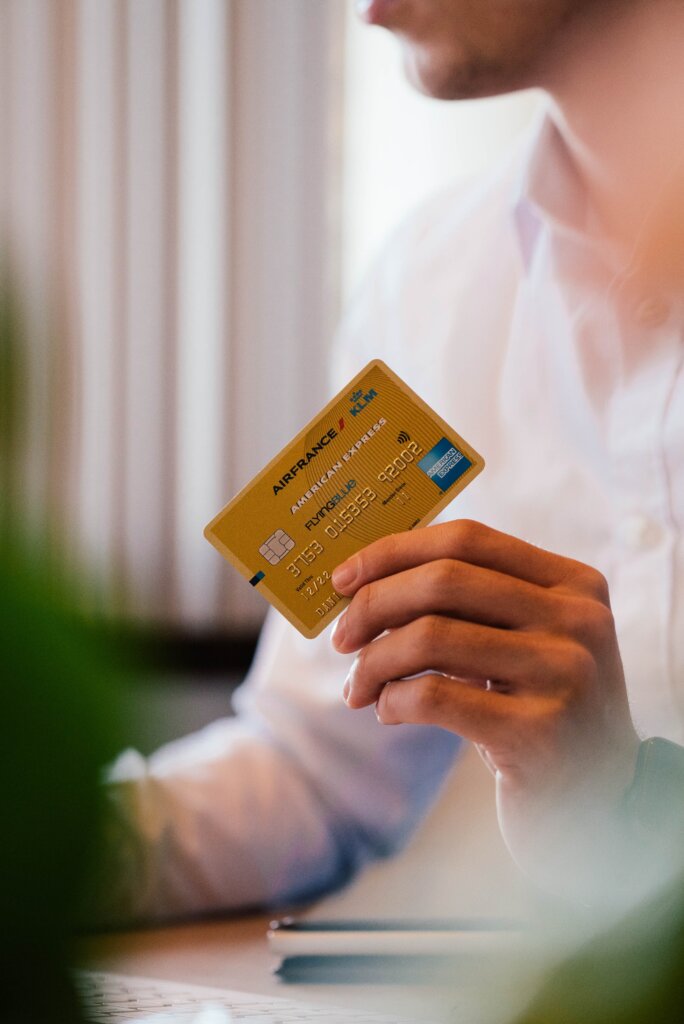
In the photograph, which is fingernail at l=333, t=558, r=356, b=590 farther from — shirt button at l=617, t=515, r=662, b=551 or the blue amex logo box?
shirt button at l=617, t=515, r=662, b=551

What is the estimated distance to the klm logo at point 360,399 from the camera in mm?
442

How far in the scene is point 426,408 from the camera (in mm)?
446

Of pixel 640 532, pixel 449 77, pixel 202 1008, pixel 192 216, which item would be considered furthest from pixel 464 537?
pixel 192 216

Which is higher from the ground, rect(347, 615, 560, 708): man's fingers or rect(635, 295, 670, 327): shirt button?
rect(635, 295, 670, 327): shirt button

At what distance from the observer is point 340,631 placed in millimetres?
Answer: 436

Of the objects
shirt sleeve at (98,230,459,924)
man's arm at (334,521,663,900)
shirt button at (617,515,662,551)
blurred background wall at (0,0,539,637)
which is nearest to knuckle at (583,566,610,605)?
man's arm at (334,521,663,900)

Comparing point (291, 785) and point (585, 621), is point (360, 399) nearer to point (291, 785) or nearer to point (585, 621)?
point (585, 621)

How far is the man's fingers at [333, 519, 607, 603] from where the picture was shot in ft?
1.41

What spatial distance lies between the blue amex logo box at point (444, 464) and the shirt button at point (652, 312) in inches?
13.2

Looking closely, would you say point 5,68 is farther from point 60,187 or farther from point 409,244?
point 409,244

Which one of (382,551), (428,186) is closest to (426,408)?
(382,551)

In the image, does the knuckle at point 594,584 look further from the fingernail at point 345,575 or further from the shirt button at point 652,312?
the shirt button at point 652,312

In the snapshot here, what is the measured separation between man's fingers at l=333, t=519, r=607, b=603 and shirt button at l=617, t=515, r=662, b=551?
29 centimetres

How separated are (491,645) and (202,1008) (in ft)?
0.55
